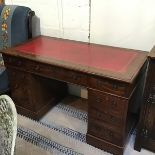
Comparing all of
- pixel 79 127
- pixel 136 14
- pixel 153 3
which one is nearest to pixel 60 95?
pixel 79 127

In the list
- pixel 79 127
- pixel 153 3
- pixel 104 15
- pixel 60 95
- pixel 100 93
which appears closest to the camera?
pixel 100 93

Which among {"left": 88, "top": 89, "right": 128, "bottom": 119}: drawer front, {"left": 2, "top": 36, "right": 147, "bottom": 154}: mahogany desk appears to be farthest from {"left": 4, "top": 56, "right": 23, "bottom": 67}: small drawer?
{"left": 88, "top": 89, "right": 128, "bottom": 119}: drawer front

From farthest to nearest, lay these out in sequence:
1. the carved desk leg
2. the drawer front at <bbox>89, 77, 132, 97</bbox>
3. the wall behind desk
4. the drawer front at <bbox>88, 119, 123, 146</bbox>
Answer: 1. the wall behind desk
2. the drawer front at <bbox>88, 119, 123, 146</bbox>
3. the carved desk leg
4. the drawer front at <bbox>89, 77, 132, 97</bbox>

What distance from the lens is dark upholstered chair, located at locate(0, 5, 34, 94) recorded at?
1.97m

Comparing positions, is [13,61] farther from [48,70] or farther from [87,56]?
[87,56]

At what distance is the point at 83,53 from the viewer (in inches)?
65.7

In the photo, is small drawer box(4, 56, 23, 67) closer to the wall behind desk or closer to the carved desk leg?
the wall behind desk

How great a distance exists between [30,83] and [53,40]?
50cm

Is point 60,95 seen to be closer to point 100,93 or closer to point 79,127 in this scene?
point 79,127

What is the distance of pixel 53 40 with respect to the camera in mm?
2000

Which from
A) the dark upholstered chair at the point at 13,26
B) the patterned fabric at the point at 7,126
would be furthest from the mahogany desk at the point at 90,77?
the patterned fabric at the point at 7,126

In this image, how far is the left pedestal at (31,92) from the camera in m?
1.82

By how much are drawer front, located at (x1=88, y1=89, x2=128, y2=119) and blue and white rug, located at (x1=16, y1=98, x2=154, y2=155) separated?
0.39 meters

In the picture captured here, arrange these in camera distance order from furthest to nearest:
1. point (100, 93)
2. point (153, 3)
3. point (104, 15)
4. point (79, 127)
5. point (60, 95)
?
point (60, 95) → point (79, 127) → point (104, 15) → point (153, 3) → point (100, 93)
